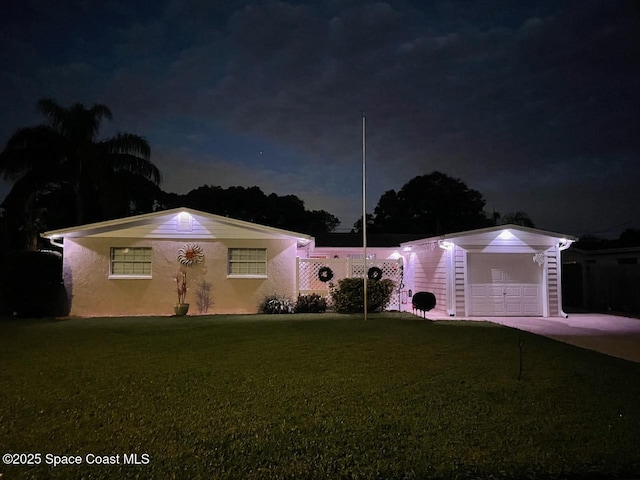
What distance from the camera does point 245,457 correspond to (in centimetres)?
340

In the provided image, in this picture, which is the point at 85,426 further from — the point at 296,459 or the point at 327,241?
the point at 327,241

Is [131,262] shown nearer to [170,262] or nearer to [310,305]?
[170,262]

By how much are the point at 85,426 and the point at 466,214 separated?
33939 millimetres

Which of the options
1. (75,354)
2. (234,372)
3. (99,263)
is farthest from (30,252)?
(234,372)

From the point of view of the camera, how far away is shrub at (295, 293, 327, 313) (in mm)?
13977

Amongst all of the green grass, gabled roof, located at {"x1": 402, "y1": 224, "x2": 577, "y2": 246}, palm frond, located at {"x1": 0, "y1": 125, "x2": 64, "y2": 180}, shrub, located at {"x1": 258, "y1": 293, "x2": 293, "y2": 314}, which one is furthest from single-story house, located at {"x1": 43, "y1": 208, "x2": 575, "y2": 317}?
palm frond, located at {"x1": 0, "y1": 125, "x2": 64, "y2": 180}

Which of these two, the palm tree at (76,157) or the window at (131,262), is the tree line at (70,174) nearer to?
the palm tree at (76,157)

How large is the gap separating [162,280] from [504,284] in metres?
10.6

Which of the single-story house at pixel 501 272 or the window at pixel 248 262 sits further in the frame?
the window at pixel 248 262

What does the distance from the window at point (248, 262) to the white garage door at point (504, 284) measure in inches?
253

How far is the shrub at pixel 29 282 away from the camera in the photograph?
12547 mm

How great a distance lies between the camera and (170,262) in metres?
13.8

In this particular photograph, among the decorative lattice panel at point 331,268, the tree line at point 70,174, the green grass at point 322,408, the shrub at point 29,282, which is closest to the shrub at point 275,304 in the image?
the decorative lattice panel at point 331,268

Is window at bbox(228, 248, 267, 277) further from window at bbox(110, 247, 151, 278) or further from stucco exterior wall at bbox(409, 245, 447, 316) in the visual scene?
stucco exterior wall at bbox(409, 245, 447, 316)
